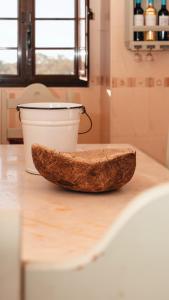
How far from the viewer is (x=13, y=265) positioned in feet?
1.54

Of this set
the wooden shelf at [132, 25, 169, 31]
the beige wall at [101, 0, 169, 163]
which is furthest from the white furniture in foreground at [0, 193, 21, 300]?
the beige wall at [101, 0, 169, 163]

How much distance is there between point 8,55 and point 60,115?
99.2 inches

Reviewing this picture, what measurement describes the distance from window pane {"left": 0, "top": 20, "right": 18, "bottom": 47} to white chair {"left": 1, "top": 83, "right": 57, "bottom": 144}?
1.08 m

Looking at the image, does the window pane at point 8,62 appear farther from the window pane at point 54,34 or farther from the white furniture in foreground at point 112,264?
the white furniture in foreground at point 112,264

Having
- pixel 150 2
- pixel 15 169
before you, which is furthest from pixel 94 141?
pixel 15 169

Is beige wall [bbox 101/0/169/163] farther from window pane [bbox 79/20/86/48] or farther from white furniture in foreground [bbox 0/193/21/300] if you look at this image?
white furniture in foreground [bbox 0/193/21/300]

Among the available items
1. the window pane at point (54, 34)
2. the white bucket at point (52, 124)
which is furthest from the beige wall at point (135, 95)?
the white bucket at point (52, 124)

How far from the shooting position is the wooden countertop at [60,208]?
0.87m

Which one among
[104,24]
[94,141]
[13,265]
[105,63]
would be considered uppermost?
[104,24]

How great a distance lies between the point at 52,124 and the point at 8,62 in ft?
8.24

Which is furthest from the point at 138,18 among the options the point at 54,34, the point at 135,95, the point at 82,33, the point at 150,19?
the point at 54,34

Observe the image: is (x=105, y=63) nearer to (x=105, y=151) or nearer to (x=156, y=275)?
(x=105, y=151)

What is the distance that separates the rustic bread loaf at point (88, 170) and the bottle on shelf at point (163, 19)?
202 cm

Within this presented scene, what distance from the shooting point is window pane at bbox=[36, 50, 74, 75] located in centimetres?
391
